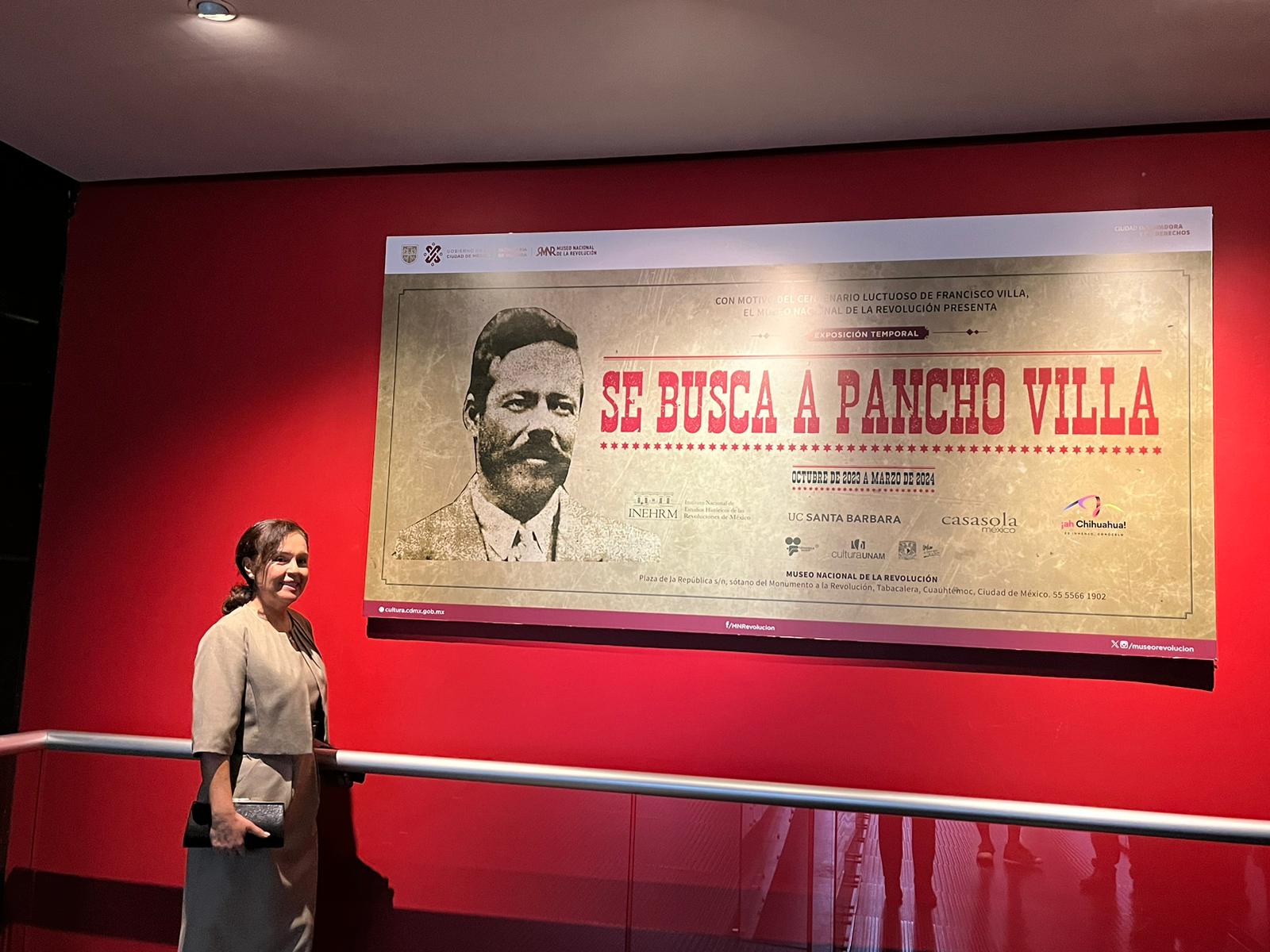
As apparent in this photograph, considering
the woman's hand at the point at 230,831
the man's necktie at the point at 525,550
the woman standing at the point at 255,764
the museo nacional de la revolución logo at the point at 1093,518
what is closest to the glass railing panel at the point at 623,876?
the woman standing at the point at 255,764

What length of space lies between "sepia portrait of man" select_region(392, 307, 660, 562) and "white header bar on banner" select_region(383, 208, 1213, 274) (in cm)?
22

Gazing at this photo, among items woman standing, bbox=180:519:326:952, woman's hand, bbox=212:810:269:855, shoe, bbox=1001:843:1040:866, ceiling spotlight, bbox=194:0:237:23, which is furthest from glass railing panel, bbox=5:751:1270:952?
ceiling spotlight, bbox=194:0:237:23

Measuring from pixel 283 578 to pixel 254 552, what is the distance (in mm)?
101

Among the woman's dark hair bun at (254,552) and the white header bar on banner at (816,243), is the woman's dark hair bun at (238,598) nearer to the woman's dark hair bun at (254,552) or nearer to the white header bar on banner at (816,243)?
the woman's dark hair bun at (254,552)

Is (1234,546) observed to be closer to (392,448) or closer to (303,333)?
(392,448)

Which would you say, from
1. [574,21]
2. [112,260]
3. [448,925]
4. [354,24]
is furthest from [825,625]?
[112,260]

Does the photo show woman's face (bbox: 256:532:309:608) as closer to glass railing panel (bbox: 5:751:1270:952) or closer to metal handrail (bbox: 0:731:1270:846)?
metal handrail (bbox: 0:731:1270:846)

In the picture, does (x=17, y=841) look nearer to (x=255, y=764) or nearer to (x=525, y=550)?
(x=255, y=764)

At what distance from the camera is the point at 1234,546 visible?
2.91 meters

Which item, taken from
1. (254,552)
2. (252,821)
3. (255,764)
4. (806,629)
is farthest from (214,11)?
(806,629)

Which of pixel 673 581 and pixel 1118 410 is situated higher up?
pixel 1118 410

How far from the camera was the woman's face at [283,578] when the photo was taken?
2.86m

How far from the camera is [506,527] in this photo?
330cm

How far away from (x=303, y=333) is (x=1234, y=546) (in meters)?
2.84
